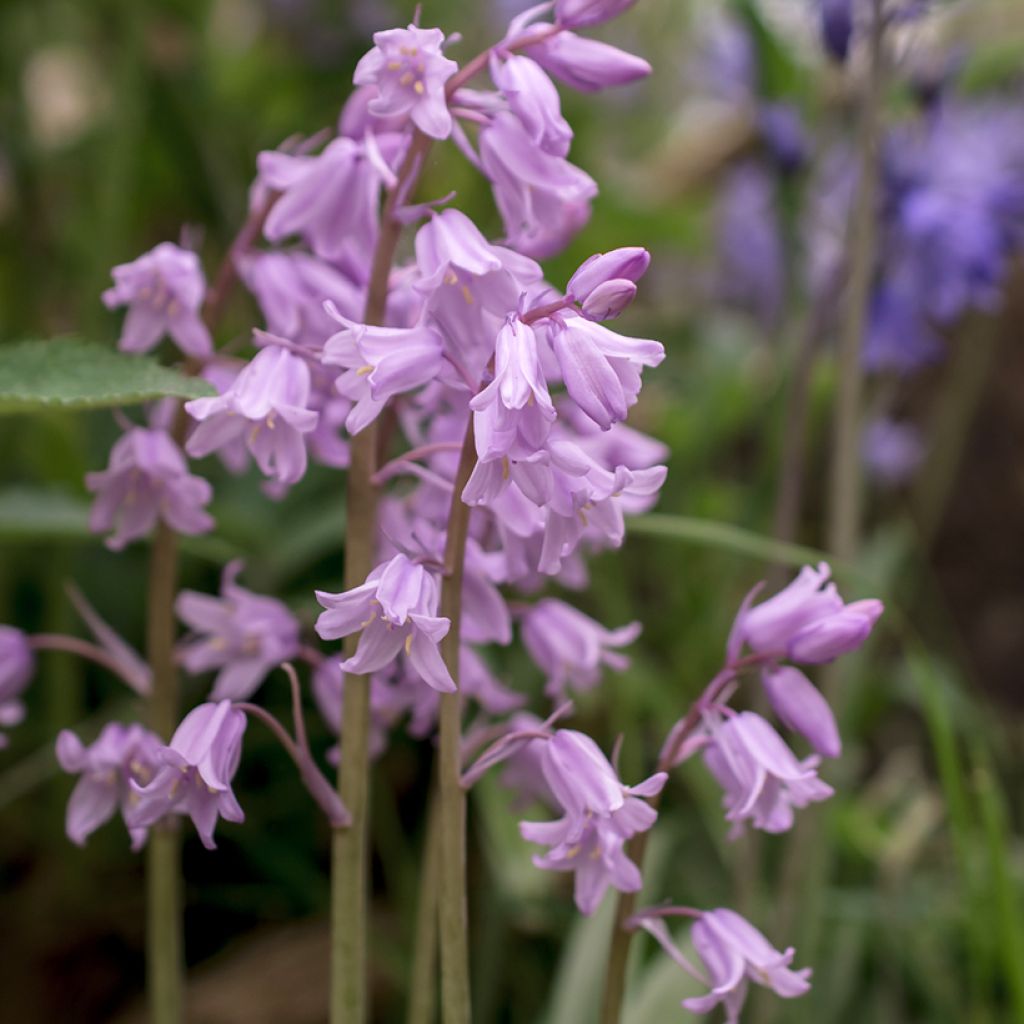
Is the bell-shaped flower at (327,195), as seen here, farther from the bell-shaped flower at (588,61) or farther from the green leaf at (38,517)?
the green leaf at (38,517)

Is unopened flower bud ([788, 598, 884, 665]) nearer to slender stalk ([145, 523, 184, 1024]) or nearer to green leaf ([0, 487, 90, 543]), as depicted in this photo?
slender stalk ([145, 523, 184, 1024])

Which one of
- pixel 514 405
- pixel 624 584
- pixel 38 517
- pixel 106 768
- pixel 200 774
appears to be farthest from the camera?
pixel 624 584

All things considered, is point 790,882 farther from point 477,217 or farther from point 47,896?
point 477,217

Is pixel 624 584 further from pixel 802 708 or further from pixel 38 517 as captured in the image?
pixel 802 708

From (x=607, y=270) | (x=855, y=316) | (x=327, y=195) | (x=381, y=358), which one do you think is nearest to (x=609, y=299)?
(x=607, y=270)

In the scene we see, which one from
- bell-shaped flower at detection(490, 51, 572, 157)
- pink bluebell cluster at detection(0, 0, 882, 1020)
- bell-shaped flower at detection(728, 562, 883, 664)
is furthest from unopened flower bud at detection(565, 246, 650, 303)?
bell-shaped flower at detection(728, 562, 883, 664)

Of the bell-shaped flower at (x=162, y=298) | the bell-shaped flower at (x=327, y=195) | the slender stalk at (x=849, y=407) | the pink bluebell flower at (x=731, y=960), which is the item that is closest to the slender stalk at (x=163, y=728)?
the bell-shaped flower at (x=162, y=298)

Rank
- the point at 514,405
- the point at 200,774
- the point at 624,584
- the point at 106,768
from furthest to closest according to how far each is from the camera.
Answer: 1. the point at 624,584
2. the point at 106,768
3. the point at 200,774
4. the point at 514,405
